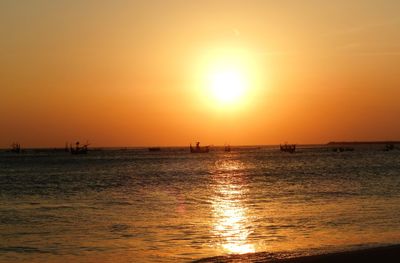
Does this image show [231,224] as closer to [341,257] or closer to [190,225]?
[190,225]

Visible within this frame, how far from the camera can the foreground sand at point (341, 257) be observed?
1617 cm

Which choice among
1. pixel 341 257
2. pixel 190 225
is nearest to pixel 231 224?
pixel 190 225

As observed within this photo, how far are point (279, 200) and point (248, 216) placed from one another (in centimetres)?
905

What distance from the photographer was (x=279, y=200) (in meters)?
38.0

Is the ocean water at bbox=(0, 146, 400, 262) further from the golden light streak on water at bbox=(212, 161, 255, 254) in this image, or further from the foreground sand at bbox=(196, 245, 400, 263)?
the foreground sand at bbox=(196, 245, 400, 263)

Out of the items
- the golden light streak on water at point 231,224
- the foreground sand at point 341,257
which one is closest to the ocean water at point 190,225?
the golden light streak on water at point 231,224

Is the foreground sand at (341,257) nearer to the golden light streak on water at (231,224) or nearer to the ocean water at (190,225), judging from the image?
the ocean water at (190,225)

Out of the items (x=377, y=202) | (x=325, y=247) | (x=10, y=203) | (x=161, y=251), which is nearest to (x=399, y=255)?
(x=325, y=247)

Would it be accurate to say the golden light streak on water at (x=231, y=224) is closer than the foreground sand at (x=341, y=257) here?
No

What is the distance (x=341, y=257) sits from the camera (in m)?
16.5

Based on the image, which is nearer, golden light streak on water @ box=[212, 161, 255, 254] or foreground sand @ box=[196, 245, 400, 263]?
foreground sand @ box=[196, 245, 400, 263]

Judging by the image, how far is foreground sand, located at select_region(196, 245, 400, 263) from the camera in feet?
53.1

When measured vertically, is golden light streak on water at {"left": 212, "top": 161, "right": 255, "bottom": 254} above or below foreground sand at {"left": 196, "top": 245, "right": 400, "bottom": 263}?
below

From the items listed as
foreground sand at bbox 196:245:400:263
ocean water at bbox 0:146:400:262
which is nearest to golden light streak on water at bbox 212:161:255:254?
ocean water at bbox 0:146:400:262
